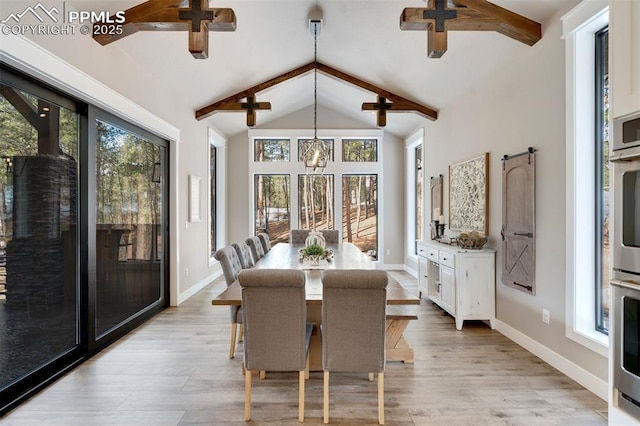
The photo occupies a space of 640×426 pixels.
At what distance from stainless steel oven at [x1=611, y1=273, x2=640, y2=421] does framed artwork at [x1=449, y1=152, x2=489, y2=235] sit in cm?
223

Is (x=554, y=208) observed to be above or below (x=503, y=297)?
above

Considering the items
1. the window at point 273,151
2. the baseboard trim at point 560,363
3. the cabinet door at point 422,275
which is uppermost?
the window at point 273,151

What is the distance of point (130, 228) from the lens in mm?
3727

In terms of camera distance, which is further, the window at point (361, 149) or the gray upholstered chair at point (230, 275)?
the window at point (361, 149)

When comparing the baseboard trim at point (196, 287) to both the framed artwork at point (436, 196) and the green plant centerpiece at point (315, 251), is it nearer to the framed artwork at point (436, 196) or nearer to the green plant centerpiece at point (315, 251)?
the green plant centerpiece at point (315, 251)

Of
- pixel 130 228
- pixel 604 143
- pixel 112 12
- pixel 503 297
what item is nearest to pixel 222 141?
pixel 130 228

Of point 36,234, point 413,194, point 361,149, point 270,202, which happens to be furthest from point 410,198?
point 36,234

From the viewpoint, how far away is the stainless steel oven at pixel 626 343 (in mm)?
1657

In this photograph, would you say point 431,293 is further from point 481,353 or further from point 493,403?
point 493,403

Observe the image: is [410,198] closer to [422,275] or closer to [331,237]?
[331,237]

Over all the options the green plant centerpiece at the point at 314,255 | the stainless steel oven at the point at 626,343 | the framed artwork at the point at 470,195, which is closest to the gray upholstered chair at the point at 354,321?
the stainless steel oven at the point at 626,343

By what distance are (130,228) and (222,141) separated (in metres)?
3.47

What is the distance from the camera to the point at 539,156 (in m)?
3.01

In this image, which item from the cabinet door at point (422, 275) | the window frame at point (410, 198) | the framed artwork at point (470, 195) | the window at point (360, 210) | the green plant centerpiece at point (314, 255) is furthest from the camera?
the window at point (360, 210)
